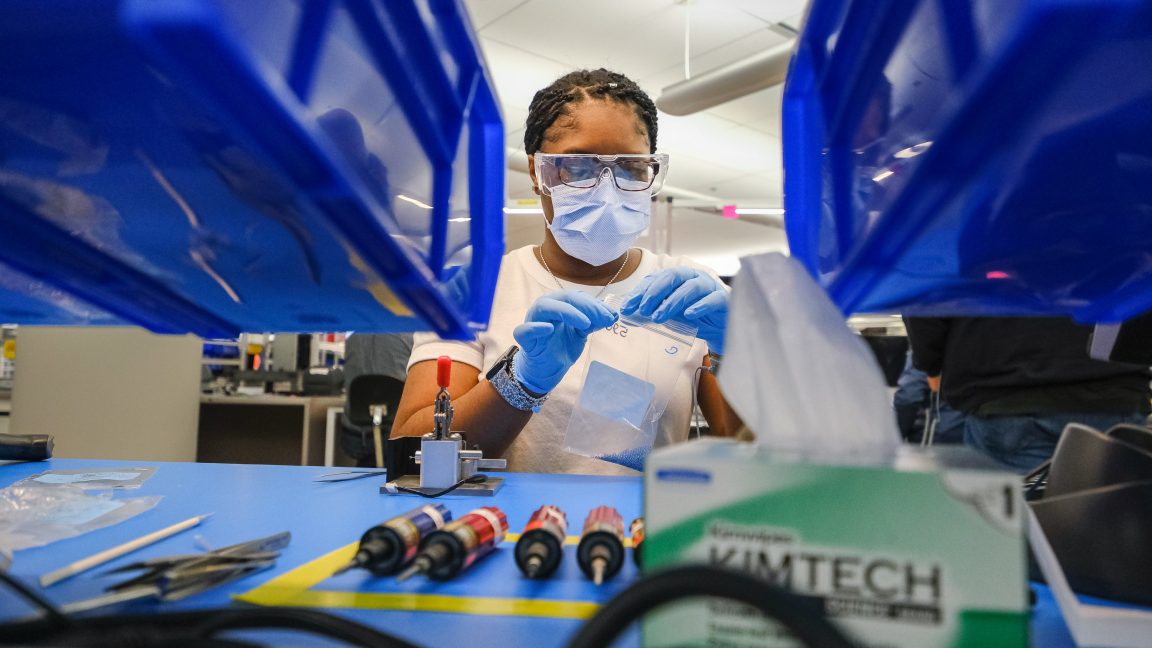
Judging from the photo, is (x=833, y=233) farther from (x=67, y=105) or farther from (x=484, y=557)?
(x=67, y=105)

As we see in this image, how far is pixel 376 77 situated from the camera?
39 cm

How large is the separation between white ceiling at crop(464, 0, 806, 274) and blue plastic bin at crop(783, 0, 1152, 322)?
5.70 feet

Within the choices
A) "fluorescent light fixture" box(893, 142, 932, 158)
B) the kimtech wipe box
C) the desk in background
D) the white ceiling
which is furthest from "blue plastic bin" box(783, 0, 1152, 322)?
the desk in background

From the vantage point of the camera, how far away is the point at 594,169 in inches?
42.5

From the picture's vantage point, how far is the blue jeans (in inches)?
59.5

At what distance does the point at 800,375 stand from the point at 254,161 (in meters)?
0.29

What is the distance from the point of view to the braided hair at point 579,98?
124 centimetres

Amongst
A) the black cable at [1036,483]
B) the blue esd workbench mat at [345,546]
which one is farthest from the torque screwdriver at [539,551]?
the black cable at [1036,483]

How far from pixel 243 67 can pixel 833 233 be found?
1.30ft

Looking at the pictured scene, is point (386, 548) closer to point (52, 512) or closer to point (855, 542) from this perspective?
point (855, 542)

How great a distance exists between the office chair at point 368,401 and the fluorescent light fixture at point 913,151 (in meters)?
2.87

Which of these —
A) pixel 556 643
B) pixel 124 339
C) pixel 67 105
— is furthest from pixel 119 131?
pixel 124 339

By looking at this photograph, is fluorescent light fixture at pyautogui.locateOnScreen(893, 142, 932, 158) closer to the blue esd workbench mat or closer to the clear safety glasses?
the blue esd workbench mat

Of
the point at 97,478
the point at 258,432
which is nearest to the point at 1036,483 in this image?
the point at 97,478
